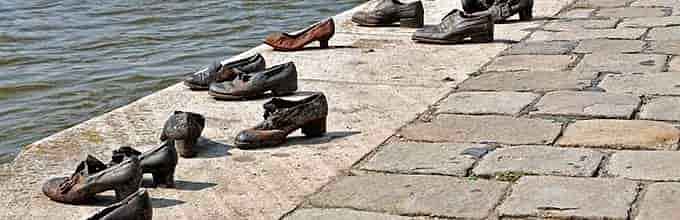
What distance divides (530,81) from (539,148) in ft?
3.93

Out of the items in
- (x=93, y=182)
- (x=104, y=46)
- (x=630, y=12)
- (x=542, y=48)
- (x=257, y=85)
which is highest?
(x=93, y=182)

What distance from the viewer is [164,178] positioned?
3.74m

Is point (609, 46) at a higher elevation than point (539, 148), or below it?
below

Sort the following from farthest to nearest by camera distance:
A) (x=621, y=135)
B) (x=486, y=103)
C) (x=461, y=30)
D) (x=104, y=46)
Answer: (x=104, y=46) < (x=461, y=30) < (x=486, y=103) < (x=621, y=135)

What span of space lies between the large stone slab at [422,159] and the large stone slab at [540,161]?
7 cm

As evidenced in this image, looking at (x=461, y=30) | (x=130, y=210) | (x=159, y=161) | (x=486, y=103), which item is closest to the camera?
(x=130, y=210)

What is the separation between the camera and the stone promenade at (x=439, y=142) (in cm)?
355

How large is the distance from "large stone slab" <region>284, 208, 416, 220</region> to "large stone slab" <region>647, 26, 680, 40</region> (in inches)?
125

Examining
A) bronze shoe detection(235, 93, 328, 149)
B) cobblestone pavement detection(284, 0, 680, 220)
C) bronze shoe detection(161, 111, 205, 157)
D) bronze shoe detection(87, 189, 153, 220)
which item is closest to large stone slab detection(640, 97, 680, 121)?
cobblestone pavement detection(284, 0, 680, 220)

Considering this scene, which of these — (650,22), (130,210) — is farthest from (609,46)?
(130,210)

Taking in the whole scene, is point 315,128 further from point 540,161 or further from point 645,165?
point 645,165

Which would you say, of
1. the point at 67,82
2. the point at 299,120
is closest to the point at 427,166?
the point at 299,120

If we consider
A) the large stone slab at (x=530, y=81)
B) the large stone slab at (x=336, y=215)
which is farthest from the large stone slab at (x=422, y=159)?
the large stone slab at (x=530, y=81)

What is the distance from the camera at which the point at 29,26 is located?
9305 millimetres
